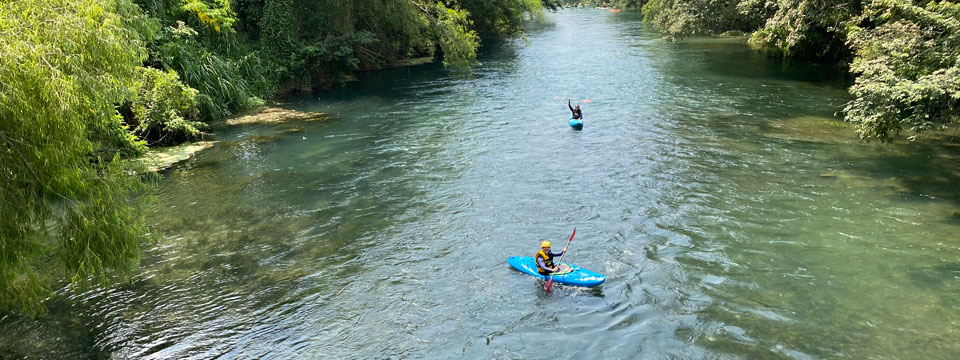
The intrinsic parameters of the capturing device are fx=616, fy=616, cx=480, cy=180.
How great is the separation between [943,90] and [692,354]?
889cm

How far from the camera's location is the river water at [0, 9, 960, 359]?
9.96 meters

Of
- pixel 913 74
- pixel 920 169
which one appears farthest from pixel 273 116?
pixel 920 169

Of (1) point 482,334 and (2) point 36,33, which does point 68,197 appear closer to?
(2) point 36,33

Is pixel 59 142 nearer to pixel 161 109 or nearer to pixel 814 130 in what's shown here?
pixel 161 109

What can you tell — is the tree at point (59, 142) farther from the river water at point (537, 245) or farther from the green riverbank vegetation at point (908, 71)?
the green riverbank vegetation at point (908, 71)

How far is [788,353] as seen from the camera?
9305mm

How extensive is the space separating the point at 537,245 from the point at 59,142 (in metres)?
8.96

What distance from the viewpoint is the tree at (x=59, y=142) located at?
6.98m

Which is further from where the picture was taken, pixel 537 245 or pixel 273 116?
pixel 273 116

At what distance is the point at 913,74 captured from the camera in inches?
609

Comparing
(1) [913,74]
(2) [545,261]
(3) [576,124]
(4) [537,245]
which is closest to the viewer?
(2) [545,261]

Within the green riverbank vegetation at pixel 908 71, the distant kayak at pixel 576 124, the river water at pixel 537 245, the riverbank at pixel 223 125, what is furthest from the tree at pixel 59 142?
the distant kayak at pixel 576 124

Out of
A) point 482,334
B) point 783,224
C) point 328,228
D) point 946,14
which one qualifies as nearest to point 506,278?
point 482,334

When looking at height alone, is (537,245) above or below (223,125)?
below
